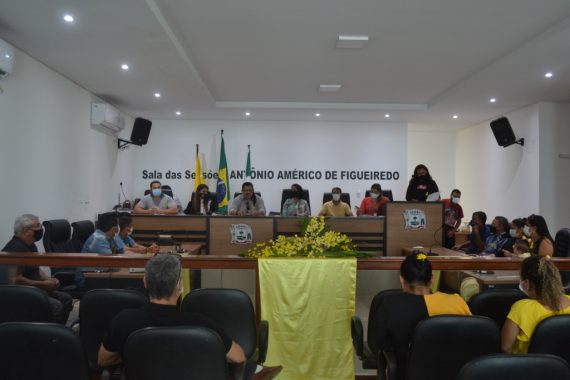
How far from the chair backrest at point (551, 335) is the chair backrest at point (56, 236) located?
4396 mm

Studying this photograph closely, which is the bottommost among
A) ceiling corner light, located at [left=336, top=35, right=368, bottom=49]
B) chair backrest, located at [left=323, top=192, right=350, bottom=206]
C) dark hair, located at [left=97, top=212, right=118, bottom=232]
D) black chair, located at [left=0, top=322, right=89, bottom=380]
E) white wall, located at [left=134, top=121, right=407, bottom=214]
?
black chair, located at [left=0, top=322, right=89, bottom=380]

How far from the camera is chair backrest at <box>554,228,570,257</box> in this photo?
5016 mm

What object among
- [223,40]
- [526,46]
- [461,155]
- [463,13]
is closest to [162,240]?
[223,40]

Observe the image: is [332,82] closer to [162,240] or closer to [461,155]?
[162,240]

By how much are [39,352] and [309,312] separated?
66.0 inches

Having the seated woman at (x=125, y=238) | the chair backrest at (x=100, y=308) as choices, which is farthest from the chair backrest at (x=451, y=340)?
the seated woman at (x=125, y=238)

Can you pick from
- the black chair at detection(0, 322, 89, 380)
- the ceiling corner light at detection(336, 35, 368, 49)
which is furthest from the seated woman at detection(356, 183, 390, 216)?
the black chair at detection(0, 322, 89, 380)

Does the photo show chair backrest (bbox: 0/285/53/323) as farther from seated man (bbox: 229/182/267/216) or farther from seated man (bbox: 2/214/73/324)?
seated man (bbox: 229/182/267/216)

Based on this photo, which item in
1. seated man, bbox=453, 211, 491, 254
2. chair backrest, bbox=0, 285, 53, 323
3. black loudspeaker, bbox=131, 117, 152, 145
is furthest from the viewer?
black loudspeaker, bbox=131, 117, 152, 145

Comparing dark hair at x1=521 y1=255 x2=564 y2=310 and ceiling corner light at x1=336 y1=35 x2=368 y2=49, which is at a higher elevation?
ceiling corner light at x1=336 y1=35 x2=368 y2=49

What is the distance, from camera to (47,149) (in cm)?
599

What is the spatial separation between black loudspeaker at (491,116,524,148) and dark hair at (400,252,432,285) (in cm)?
747

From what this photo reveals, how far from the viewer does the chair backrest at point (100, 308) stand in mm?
2227

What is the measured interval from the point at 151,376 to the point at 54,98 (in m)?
5.72
